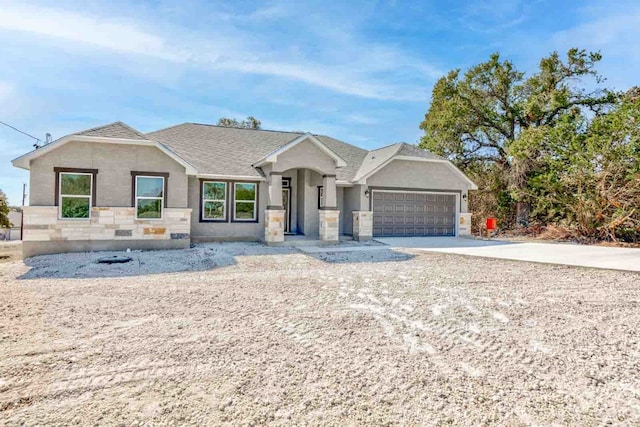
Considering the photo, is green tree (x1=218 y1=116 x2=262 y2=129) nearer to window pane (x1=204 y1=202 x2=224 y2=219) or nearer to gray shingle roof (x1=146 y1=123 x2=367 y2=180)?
gray shingle roof (x1=146 y1=123 x2=367 y2=180)

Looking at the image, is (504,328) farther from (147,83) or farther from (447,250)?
(147,83)

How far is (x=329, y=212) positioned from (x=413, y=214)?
5.50 metres

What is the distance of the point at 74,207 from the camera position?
43.1ft

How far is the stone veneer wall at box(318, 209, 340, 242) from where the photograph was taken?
52.9ft

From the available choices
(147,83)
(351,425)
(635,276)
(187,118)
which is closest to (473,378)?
(351,425)

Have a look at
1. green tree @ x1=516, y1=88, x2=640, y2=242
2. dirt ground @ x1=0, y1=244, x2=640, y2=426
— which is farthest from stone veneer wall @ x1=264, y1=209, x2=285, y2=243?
green tree @ x1=516, y1=88, x2=640, y2=242

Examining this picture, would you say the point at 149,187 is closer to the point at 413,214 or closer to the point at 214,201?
the point at 214,201

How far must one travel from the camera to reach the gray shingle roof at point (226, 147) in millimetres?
16531

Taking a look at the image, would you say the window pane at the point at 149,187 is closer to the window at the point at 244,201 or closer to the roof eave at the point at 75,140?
the roof eave at the point at 75,140

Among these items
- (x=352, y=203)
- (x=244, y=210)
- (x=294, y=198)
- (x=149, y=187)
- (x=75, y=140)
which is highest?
(x=75, y=140)

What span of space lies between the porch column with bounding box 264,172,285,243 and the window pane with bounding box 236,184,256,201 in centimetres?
133

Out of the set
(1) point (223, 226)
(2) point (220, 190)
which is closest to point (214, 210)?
(1) point (223, 226)

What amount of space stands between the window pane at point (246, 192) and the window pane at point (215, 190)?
582 mm

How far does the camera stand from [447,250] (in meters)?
14.3
